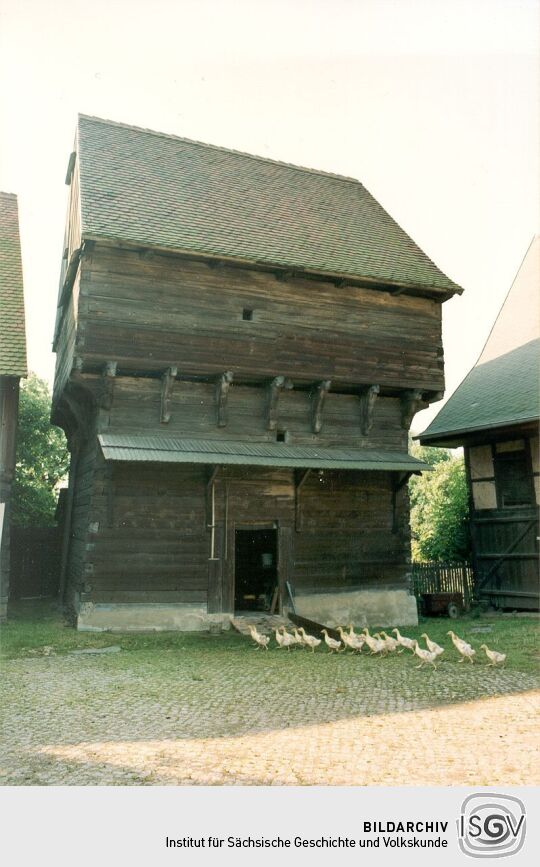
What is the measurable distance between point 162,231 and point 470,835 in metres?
13.6

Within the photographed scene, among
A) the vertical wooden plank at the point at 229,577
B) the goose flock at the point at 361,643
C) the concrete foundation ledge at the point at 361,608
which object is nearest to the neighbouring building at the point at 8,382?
the vertical wooden plank at the point at 229,577

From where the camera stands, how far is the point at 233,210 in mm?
17375

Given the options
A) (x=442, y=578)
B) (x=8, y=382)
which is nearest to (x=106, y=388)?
(x=8, y=382)

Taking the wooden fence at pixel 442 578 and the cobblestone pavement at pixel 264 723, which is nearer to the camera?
the cobblestone pavement at pixel 264 723

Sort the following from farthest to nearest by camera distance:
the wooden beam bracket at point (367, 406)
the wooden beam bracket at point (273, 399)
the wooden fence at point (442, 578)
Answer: the wooden fence at point (442, 578), the wooden beam bracket at point (367, 406), the wooden beam bracket at point (273, 399)

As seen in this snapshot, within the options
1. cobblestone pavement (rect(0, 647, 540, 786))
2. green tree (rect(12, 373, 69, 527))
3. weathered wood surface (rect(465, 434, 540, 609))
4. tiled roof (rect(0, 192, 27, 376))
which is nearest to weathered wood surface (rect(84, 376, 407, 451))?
tiled roof (rect(0, 192, 27, 376))

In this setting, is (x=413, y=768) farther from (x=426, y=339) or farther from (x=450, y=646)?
(x=426, y=339)

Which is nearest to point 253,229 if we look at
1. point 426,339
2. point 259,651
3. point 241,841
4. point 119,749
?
point 426,339

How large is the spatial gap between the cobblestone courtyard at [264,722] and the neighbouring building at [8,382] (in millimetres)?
4265

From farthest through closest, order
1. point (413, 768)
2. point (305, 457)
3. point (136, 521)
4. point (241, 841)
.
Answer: point (305, 457)
point (136, 521)
point (413, 768)
point (241, 841)

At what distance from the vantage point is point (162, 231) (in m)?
15.0

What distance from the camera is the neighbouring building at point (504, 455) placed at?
17922mm

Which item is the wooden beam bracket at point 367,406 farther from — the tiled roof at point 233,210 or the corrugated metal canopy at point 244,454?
the tiled roof at point 233,210

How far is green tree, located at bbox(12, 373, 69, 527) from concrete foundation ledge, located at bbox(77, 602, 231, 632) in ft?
35.2
